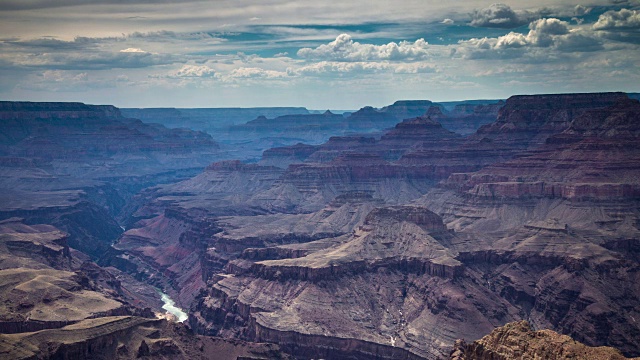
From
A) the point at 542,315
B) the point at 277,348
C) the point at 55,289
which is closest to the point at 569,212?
the point at 542,315

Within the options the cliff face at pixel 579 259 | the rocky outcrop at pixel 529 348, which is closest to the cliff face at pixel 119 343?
the rocky outcrop at pixel 529 348

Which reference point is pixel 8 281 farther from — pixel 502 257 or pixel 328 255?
pixel 502 257

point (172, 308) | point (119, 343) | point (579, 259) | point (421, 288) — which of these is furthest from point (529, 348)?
point (172, 308)

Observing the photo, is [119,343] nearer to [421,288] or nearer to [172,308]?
[421,288]

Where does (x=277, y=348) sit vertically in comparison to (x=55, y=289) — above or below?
below

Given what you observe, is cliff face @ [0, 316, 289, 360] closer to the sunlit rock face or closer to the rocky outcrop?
the sunlit rock face

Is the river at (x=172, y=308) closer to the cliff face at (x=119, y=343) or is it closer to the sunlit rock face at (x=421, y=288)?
the sunlit rock face at (x=421, y=288)

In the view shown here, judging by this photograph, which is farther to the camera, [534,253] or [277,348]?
[534,253]

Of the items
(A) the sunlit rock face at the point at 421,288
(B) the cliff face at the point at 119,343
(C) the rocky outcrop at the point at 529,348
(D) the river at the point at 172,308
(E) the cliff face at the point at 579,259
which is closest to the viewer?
(C) the rocky outcrop at the point at 529,348
